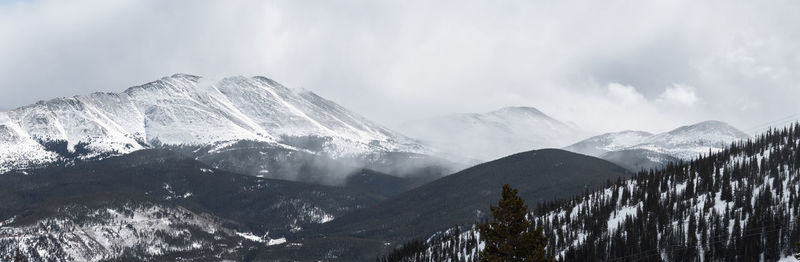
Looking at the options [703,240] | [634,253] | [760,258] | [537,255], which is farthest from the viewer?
[634,253]

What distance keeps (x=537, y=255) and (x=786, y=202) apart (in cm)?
12711

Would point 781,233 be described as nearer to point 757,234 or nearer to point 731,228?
point 757,234

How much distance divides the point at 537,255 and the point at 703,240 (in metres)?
111

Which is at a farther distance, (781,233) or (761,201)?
(761,201)

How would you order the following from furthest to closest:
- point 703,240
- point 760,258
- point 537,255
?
1. point 703,240
2. point 760,258
3. point 537,255

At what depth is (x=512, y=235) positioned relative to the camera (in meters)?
87.8

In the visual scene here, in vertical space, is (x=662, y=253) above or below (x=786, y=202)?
below

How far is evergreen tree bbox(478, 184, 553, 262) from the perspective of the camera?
87.4m

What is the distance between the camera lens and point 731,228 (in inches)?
7269

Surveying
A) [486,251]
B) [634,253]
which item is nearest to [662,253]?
[634,253]

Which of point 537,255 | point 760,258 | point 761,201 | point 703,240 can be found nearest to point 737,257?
point 760,258

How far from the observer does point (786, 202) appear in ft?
625

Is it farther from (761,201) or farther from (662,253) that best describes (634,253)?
(761,201)

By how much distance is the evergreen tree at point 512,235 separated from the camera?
8738 cm
